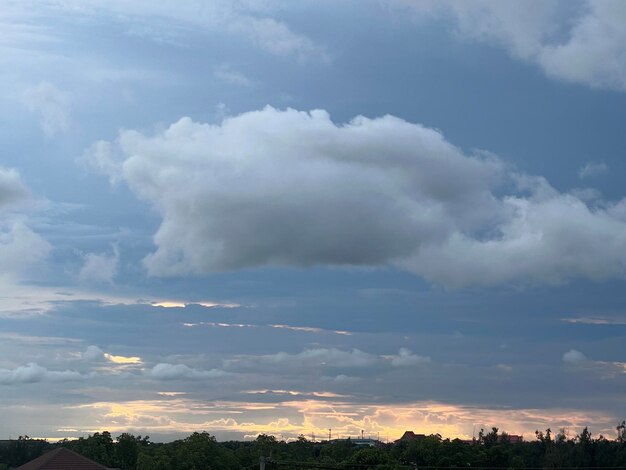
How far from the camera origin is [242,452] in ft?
414

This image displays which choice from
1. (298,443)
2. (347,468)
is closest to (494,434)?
(298,443)

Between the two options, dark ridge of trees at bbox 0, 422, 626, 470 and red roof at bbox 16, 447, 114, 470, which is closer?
red roof at bbox 16, 447, 114, 470

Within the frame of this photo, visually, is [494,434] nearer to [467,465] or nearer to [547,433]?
[547,433]

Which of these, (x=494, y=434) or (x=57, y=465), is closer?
(x=57, y=465)

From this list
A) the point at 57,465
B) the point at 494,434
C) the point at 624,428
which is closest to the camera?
the point at 57,465

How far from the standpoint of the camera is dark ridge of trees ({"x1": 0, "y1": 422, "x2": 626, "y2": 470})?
10294 cm

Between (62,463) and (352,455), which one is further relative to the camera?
(352,455)

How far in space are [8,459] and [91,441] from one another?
52.9m

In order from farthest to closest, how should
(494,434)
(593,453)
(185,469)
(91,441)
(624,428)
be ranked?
1. (494,434)
2. (624,428)
3. (593,453)
4. (91,441)
5. (185,469)

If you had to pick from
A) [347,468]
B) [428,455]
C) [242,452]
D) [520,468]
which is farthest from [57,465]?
[520,468]

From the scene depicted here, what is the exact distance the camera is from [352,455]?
117 m

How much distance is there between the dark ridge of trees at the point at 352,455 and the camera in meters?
103

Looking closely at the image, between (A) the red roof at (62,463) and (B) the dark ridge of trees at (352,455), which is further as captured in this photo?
(B) the dark ridge of trees at (352,455)

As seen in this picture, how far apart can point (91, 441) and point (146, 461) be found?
68.8 feet
